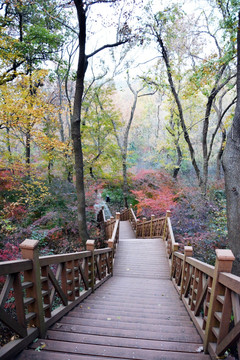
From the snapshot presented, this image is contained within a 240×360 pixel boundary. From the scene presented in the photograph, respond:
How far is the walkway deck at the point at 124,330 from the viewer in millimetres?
2062

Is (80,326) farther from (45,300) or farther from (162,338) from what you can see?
(162,338)

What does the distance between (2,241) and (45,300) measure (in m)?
4.88

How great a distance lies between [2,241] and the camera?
6461mm

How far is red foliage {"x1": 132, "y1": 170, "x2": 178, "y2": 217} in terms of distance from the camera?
10.9m

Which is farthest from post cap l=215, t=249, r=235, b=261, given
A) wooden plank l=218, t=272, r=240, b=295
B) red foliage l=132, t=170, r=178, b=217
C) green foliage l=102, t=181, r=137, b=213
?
green foliage l=102, t=181, r=137, b=213

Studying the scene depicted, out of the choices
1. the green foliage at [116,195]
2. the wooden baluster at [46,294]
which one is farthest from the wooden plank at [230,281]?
the green foliage at [116,195]

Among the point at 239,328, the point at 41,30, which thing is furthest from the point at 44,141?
the point at 239,328

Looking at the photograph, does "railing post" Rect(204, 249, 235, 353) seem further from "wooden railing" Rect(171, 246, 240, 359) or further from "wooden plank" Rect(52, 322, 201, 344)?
"wooden plank" Rect(52, 322, 201, 344)

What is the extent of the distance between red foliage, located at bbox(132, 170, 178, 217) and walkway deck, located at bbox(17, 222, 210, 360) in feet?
20.3

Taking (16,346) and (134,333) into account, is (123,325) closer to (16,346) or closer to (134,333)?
(134,333)

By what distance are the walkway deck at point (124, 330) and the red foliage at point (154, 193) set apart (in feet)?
20.3

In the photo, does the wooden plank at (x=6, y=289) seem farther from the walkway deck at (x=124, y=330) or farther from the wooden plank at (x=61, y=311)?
the wooden plank at (x=61, y=311)

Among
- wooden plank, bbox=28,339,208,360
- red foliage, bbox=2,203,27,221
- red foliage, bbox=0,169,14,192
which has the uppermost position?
red foliage, bbox=0,169,14,192

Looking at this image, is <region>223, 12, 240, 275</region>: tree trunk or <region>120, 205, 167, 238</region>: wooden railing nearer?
<region>223, 12, 240, 275</region>: tree trunk
